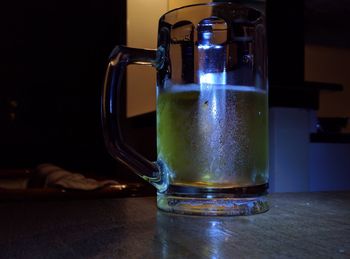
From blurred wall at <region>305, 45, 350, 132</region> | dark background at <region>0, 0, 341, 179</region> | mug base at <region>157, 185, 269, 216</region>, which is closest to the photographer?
mug base at <region>157, 185, 269, 216</region>

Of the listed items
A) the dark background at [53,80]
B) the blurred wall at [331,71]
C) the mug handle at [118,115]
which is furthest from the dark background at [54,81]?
the mug handle at [118,115]

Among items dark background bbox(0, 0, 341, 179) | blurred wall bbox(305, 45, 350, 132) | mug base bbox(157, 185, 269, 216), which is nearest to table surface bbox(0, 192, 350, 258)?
mug base bbox(157, 185, 269, 216)

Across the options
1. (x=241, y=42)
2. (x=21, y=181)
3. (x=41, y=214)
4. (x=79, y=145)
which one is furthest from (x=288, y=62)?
(x=79, y=145)

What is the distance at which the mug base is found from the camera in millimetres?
448

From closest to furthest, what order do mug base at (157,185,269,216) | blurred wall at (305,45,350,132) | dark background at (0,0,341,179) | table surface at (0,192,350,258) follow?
table surface at (0,192,350,258) < mug base at (157,185,269,216) < dark background at (0,0,341,179) < blurred wall at (305,45,350,132)

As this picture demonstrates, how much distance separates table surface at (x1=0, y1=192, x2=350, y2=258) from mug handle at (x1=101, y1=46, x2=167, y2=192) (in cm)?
4

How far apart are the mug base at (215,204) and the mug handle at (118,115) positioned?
27 mm

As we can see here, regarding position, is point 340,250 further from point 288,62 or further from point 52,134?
point 52,134

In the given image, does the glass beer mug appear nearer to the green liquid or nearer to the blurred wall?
the green liquid

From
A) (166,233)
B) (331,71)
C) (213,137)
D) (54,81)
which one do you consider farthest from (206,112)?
(331,71)

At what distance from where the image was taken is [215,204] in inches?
17.8

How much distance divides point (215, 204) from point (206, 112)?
0.09 metres

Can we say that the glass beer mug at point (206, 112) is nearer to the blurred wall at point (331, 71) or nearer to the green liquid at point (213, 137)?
the green liquid at point (213, 137)

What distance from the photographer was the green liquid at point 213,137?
457 millimetres
